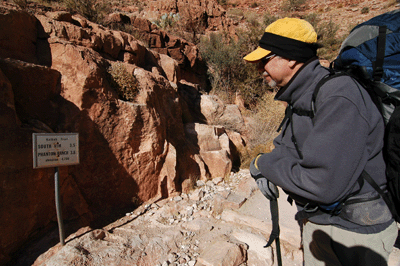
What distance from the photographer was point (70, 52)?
142 inches

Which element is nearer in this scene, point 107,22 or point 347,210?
point 347,210

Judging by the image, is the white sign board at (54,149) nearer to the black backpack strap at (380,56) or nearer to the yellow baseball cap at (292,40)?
the yellow baseball cap at (292,40)

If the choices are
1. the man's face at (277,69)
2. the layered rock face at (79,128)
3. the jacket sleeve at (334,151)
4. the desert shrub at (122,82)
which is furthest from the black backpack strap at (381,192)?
the desert shrub at (122,82)

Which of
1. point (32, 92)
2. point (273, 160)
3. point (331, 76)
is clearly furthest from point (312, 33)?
point (32, 92)

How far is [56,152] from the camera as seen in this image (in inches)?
106

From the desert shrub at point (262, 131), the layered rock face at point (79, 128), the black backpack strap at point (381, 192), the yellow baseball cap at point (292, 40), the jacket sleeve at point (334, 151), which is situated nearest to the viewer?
the jacket sleeve at point (334, 151)

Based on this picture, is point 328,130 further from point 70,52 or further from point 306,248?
point 70,52

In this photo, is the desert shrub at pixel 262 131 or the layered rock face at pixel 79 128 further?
the desert shrub at pixel 262 131

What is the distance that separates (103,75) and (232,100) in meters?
7.03

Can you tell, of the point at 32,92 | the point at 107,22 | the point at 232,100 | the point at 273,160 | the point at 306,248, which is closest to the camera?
the point at 273,160

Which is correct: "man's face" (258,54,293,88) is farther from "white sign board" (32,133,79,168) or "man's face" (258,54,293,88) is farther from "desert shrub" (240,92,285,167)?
"desert shrub" (240,92,285,167)

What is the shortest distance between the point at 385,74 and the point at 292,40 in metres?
0.48

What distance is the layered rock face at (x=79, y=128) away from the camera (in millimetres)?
2682

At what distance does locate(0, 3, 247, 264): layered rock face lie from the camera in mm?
2682
